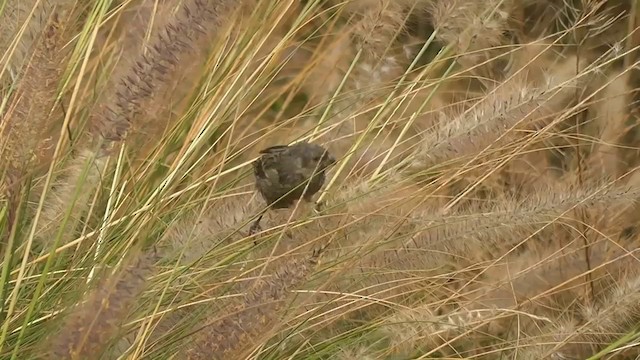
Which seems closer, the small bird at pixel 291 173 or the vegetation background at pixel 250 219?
the vegetation background at pixel 250 219

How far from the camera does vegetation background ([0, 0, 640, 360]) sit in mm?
1158

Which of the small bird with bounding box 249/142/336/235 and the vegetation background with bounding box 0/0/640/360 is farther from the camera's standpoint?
the small bird with bounding box 249/142/336/235

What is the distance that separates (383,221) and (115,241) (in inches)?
14.7

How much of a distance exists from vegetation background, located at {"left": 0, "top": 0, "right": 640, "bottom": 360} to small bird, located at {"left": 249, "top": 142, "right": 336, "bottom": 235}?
1.4 inches

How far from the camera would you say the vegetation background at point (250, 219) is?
1158mm

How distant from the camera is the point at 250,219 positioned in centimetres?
149

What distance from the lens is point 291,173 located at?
4.93 feet

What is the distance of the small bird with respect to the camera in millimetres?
1499

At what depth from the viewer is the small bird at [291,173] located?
150 cm

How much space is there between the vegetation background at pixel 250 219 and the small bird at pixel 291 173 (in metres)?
0.04

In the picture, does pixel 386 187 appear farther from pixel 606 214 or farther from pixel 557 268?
pixel 606 214

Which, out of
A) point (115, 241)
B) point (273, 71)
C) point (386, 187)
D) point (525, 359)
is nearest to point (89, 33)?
point (273, 71)

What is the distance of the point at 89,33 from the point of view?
1.76m

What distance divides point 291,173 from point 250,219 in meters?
0.08
